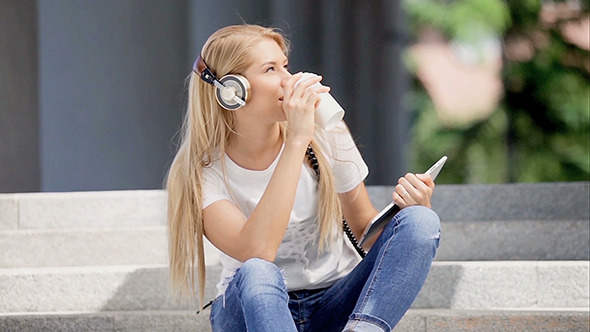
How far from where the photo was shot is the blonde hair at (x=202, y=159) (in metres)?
2.19

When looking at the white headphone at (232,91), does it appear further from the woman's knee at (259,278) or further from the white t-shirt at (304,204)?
the woman's knee at (259,278)

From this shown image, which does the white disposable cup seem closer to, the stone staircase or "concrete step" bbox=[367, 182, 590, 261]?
the stone staircase

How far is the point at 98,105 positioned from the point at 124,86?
0.84 ft

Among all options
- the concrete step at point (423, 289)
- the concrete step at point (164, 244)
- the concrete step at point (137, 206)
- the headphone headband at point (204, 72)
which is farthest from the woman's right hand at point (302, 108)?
the concrete step at point (137, 206)

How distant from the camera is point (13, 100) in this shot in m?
5.27

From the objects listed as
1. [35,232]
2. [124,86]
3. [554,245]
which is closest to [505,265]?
[554,245]

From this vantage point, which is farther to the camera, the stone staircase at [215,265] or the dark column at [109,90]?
the dark column at [109,90]

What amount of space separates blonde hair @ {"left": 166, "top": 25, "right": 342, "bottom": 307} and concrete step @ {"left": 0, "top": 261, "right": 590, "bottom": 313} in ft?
2.17

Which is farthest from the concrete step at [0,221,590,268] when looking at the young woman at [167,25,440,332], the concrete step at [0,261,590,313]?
the young woman at [167,25,440,332]

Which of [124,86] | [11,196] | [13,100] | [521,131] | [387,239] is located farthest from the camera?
[521,131]

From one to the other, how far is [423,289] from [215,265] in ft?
2.49

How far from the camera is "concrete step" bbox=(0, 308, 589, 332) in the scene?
8.43ft

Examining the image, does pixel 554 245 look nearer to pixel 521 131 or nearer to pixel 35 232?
pixel 35 232

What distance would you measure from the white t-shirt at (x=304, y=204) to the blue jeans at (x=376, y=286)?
0.18 meters
